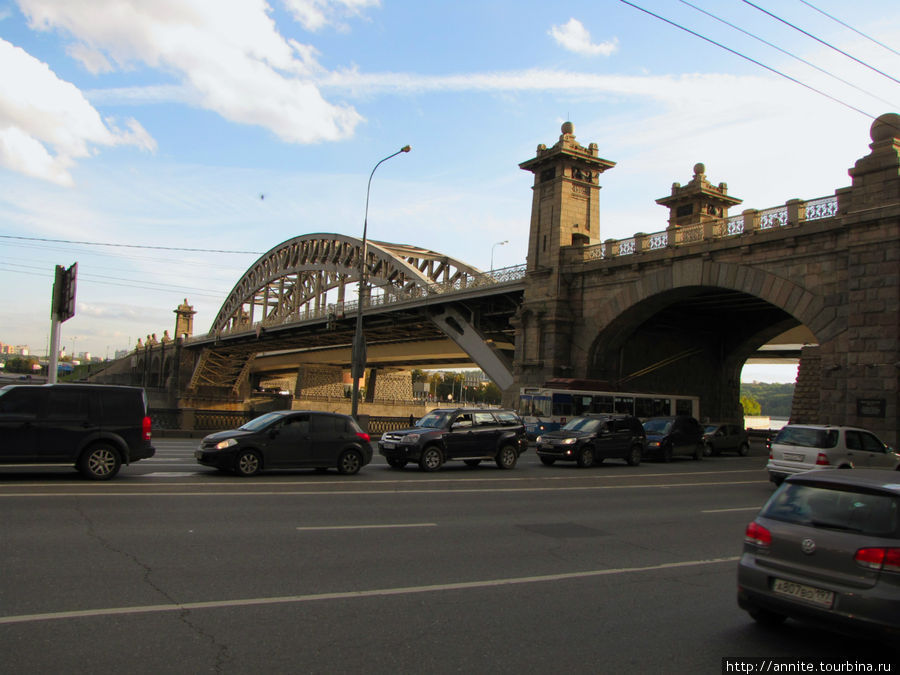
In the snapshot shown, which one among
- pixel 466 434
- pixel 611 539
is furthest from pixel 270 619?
pixel 466 434

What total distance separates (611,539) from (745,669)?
4.72 meters

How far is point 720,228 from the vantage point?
2841cm

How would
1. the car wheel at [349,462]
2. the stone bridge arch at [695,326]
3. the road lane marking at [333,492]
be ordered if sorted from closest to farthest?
the road lane marking at [333,492] < the car wheel at [349,462] < the stone bridge arch at [695,326]

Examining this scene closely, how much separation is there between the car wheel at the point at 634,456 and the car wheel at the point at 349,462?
9.63 m

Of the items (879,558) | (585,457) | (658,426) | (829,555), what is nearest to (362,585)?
(829,555)

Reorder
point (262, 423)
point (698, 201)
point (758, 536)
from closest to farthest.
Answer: point (758, 536) → point (262, 423) → point (698, 201)

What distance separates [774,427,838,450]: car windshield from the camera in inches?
643

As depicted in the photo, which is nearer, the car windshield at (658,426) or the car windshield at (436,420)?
the car windshield at (436,420)

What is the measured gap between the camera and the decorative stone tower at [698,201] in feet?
145

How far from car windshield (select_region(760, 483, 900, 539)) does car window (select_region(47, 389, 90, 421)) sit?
36.1 feet

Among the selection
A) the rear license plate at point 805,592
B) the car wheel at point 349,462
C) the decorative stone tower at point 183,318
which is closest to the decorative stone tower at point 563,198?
the car wheel at point 349,462

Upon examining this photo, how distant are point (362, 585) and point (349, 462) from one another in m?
9.64

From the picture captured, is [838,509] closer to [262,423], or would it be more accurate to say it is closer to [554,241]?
[262,423]

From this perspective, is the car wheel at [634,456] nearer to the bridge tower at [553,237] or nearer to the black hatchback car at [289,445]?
the black hatchback car at [289,445]
